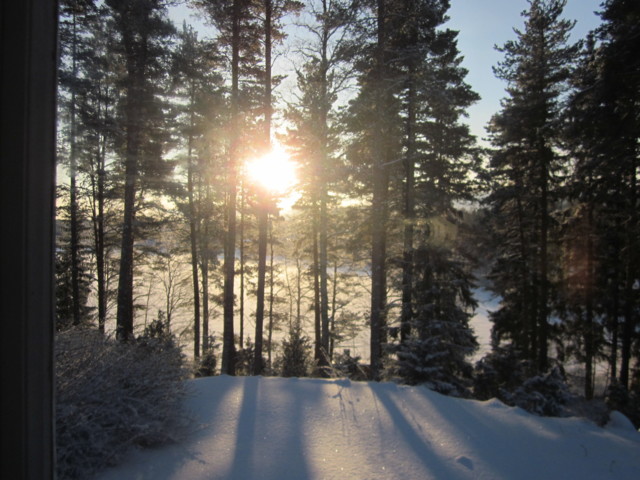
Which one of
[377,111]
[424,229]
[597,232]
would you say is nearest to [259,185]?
[377,111]

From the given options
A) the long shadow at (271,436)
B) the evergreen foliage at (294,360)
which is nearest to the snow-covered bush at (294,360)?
the evergreen foliage at (294,360)

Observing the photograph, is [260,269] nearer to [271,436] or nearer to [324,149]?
[324,149]

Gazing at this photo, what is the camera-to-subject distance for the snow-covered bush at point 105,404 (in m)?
2.79

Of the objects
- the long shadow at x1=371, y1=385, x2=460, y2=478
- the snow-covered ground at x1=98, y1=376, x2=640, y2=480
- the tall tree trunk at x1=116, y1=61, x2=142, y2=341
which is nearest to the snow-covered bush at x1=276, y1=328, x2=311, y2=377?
the tall tree trunk at x1=116, y1=61, x2=142, y2=341

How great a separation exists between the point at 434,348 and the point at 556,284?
9.78m

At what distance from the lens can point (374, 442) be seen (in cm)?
366

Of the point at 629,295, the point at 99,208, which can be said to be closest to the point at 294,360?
the point at 99,208

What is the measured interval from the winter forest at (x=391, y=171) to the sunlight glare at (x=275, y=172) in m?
0.09

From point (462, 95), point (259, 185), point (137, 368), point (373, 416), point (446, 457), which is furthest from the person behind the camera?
point (462, 95)

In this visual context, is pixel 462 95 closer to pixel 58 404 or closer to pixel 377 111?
pixel 377 111

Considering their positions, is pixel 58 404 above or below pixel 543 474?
above

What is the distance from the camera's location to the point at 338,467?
3.15m

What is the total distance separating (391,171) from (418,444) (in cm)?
1130

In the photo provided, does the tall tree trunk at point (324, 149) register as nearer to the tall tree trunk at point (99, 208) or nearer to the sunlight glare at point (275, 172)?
the sunlight glare at point (275, 172)
